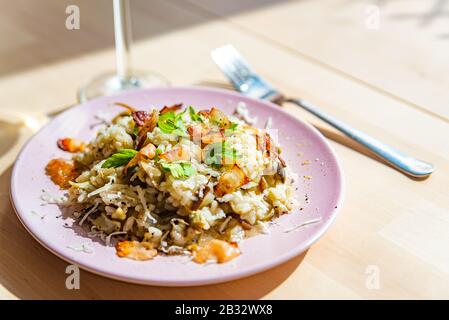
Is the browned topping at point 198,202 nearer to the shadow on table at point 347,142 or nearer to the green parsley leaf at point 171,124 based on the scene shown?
the green parsley leaf at point 171,124

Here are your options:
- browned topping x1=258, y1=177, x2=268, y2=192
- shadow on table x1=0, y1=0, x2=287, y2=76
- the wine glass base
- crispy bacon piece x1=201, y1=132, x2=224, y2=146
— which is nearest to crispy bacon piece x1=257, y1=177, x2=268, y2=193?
browned topping x1=258, y1=177, x2=268, y2=192

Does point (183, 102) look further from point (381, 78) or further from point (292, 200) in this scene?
point (381, 78)

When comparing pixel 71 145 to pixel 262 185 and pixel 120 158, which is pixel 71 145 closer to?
pixel 120 158

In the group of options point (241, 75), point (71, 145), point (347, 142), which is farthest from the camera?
point (241, 75)

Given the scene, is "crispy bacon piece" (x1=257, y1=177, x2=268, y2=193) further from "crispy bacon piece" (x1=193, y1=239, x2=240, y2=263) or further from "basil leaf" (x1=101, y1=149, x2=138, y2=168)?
"basil leaf" (x1=101, y1=149, x2=138, y2=168)

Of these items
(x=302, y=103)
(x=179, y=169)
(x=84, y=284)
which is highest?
(x=179, y=169)

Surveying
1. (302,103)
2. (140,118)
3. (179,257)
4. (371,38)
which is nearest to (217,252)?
(179,257)
